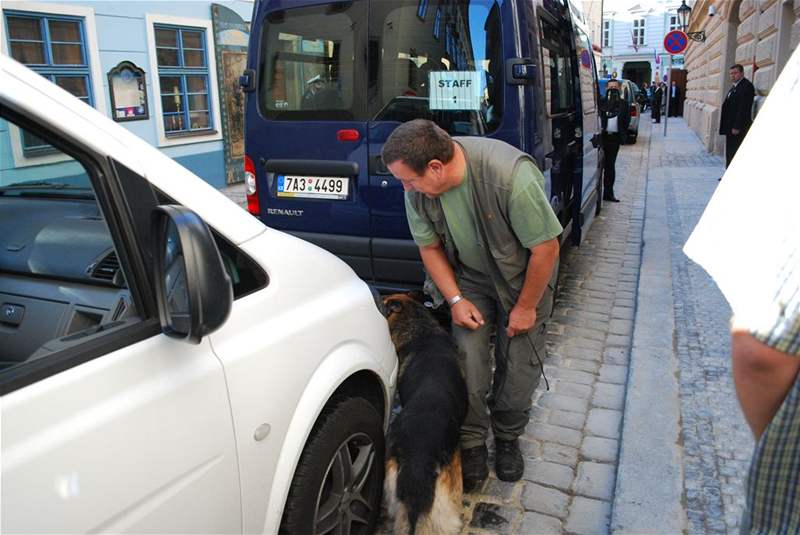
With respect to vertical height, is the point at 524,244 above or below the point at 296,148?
below

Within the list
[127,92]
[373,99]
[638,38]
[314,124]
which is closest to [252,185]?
[314,124]

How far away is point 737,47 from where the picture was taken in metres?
15.0

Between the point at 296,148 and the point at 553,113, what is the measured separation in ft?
6.23

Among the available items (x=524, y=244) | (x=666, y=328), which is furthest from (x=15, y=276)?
(x=666, y=328)

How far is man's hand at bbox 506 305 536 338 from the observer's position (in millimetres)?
2955

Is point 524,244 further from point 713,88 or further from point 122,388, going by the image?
point 713,88

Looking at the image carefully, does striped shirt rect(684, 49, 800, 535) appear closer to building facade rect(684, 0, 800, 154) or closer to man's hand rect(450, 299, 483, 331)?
man's hand rect(450, 299, 483, 331)

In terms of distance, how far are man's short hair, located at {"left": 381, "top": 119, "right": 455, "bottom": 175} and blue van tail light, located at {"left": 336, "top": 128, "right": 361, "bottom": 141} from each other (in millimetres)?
1852

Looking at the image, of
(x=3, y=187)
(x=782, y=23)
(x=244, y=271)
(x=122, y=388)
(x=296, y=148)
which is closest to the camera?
(x=122, y=388)

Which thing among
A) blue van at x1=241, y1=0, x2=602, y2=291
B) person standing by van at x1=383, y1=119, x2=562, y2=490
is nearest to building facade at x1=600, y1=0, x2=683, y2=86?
blue van at x1=241, y1=0, x2=602, y2=291

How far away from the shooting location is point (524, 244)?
9.19 ft

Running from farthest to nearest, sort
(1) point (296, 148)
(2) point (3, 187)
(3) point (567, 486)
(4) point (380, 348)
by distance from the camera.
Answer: (1) point (296, 148) → (3) point (567, 486) → (4) point (380, 348) → (2) point (3, 187)

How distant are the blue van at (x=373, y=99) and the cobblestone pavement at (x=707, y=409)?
55.1 inches

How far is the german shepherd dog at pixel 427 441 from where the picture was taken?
233 centimetres
